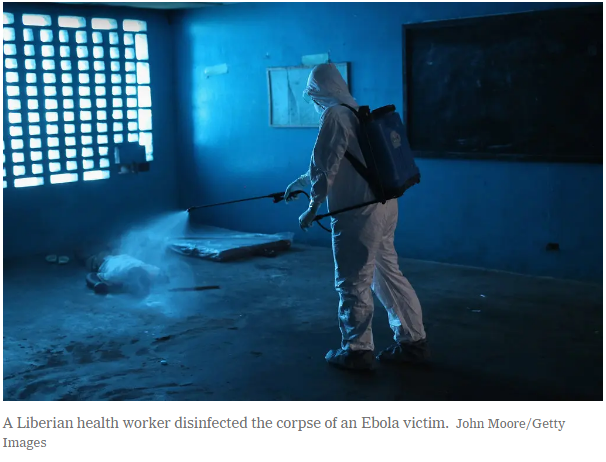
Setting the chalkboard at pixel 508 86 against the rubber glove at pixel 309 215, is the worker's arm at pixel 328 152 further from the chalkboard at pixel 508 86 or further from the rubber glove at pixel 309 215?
the chalkboard at pixel 508 86

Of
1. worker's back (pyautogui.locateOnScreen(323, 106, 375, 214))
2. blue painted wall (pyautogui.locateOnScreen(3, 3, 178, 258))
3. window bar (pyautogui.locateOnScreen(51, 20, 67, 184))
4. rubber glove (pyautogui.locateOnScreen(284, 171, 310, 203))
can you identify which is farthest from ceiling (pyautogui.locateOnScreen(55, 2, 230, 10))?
worker's back (pyautogui.locateOnScreen(323, 106, 375, 214))

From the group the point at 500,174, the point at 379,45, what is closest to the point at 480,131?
the point at 500,174

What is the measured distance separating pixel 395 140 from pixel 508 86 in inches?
95.0

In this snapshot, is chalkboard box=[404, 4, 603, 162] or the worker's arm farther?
chalkboard box=[404, 4, 603, 162]

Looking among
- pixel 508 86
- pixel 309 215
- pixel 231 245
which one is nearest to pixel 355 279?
pixel 309 215

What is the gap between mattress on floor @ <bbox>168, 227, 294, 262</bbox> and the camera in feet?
21.2

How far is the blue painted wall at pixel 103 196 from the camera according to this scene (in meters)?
6.98

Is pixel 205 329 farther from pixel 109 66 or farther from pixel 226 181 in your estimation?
pixel 109 66

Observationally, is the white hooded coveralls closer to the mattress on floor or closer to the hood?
the hood

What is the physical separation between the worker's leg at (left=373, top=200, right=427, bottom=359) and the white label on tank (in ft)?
1.05

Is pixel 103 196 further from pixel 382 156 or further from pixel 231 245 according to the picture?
pixel 382 156

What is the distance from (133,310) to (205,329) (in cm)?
71

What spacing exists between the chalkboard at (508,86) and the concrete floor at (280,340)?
103cm
